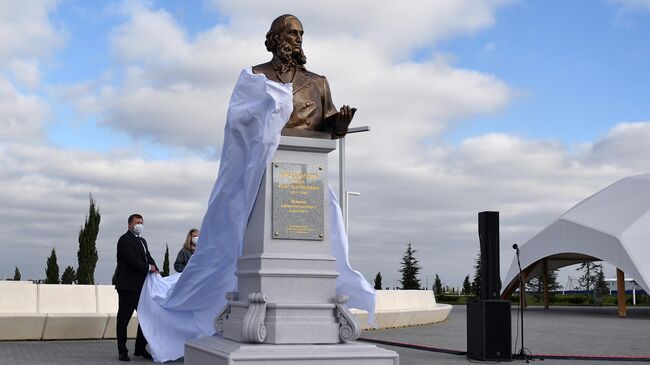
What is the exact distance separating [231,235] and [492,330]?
16.9 feet

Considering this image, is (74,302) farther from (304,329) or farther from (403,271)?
(403,271)

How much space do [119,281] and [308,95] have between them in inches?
171

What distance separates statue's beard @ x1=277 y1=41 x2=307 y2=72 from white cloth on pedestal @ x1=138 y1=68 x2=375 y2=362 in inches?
18.7

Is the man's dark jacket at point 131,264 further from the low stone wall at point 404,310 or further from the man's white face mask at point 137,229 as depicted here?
the low stone wall at point 404,310

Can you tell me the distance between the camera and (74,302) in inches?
599

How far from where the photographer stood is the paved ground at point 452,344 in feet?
38.9

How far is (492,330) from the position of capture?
A: 12.4m

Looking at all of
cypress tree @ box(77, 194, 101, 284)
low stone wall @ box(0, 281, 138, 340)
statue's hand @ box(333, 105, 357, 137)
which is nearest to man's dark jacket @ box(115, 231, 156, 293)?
low stone wall @ box(0, 281, 138, 340)

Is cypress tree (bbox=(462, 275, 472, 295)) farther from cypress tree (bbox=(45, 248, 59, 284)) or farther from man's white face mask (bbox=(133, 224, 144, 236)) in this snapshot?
man's white face mask (bbox=(133, 224, 144, 236))

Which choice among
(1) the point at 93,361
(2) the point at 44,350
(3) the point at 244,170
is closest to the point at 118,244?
(1) the point at 93,361

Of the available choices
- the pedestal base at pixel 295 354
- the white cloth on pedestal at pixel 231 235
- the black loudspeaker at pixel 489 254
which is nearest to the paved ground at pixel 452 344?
the white cloth on pedestal at pixel 231 235

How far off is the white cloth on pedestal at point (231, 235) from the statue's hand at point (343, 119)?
1.89 ft

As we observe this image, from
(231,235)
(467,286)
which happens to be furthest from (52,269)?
(467,286)

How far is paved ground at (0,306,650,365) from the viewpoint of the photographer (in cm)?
1185
